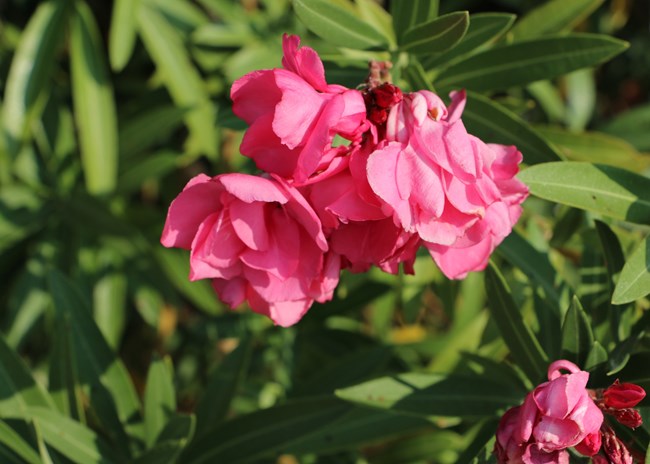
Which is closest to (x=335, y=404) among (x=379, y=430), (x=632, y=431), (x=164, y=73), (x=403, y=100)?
(x=379, y=430)

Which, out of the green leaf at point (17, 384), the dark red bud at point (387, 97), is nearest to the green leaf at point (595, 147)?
the dark red bud at point (387, 97)

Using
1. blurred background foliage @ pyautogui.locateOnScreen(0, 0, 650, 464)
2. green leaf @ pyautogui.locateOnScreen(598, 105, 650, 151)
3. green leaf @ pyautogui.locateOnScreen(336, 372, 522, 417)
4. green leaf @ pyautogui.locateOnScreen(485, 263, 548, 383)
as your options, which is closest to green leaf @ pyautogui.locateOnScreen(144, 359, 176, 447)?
blurred background foliage @ pyautogui.locateOnScreen(0, 0, 650, 464)

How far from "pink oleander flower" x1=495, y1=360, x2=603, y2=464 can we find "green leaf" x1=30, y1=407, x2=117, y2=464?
0.66 metres

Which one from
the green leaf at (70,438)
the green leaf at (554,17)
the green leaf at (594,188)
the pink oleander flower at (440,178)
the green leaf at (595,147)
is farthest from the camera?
the green leaf at (595,147)

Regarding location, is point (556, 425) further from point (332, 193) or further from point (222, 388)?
point (222, 388)

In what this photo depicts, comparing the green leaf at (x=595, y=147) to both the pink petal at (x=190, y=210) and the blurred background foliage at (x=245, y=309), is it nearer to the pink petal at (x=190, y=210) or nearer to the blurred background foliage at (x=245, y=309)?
the blurred background foliage at (x=245, y=309)

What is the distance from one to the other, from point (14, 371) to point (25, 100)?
0.69m

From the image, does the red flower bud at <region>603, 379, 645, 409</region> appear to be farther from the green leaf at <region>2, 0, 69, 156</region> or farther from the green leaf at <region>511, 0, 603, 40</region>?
the green leaf at <region>2, 0, 69, 156</region>

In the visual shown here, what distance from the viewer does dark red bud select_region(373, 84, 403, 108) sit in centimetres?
85

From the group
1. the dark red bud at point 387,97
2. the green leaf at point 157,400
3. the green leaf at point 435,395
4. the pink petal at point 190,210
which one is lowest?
the green leaf at point 157,400

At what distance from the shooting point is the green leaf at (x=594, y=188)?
36.7 inches

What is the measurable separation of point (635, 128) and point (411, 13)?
1260 mm

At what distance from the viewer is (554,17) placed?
140 centimetres

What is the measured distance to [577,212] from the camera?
4.26 feet
